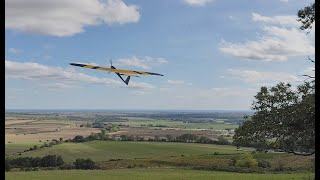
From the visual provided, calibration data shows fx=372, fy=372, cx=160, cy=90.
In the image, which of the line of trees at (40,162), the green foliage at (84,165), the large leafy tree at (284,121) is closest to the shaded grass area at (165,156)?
the green foliage at (84,165)

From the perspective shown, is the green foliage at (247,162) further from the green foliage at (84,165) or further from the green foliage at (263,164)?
the green foliage at (84,165)

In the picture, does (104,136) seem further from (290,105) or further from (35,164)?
(290,105)

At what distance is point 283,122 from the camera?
20.0 meters

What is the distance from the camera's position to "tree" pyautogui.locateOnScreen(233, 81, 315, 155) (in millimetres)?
19047

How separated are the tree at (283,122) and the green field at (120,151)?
219ft

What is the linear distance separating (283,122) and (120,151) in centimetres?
8283

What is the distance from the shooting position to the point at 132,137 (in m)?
132

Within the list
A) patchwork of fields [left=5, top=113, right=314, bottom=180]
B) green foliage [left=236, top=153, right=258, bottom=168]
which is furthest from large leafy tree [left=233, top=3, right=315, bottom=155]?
green foliage [left=236, top=153, right=258, bottom=168]

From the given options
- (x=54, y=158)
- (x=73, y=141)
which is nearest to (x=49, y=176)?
(x=54, y=158)

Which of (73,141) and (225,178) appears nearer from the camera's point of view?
(225,178)

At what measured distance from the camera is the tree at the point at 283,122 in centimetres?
1905

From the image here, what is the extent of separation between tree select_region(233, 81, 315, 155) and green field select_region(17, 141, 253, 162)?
66.8m

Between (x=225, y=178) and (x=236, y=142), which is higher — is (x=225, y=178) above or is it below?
below
